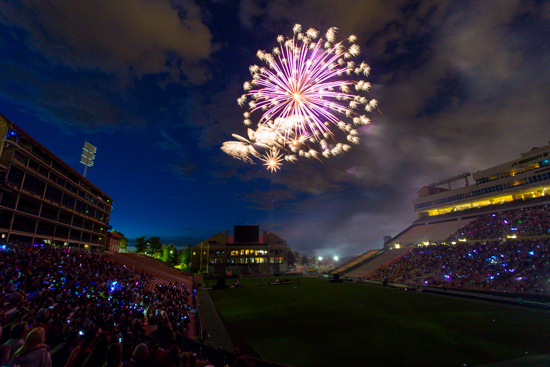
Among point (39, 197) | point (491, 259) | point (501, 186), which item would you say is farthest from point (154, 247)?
point (501, 186)

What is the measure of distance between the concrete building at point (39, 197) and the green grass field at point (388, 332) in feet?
103

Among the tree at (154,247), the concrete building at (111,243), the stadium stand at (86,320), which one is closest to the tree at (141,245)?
the tree at (154,247)

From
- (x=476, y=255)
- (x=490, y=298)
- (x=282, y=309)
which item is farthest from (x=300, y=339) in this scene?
(x=476, y=255)

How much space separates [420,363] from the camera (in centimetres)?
1122

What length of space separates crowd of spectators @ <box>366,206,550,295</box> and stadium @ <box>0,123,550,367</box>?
18 cm

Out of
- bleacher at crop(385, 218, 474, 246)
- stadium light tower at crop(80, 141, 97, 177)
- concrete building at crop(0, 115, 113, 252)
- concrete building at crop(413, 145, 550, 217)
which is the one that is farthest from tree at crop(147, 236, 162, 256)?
concrete building at crop(413, 145, 550, 217)

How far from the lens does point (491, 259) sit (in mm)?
33906

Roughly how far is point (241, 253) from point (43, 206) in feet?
177

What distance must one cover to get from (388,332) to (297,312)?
8.72m

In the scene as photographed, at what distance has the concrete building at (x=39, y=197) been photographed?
30.4m

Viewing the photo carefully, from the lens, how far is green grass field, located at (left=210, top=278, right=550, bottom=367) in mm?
12031

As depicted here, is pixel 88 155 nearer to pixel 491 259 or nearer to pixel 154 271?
pixel 154 271

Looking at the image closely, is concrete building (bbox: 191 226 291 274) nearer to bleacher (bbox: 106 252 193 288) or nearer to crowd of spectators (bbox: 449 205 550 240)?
bleacher (bbox: 106 252 193 288)

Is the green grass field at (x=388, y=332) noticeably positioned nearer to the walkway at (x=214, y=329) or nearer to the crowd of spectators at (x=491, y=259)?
the walkway at (x=214, y=329)
